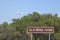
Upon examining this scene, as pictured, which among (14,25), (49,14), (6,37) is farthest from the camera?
(49,14)

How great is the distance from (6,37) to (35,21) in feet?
19.4

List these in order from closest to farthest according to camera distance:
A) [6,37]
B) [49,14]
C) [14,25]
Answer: [6,37], [14,25], [49,14]

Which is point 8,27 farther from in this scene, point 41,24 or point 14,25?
point 41,24

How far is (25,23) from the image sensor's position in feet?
117

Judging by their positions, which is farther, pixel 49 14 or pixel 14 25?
pixel 49 14

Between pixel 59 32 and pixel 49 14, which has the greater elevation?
pixel 49 14

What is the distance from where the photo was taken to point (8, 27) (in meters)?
34.6

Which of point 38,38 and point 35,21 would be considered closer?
point 38,38

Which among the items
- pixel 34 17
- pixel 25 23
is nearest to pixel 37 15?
pixel 34 17

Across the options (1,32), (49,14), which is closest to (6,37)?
(1,32)

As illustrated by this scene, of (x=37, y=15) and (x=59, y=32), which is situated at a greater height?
(x=37, y=15)

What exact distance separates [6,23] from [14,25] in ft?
4.29

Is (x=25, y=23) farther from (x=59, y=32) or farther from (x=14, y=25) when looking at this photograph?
(x=59, y=32)

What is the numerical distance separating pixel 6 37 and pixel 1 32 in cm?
129
